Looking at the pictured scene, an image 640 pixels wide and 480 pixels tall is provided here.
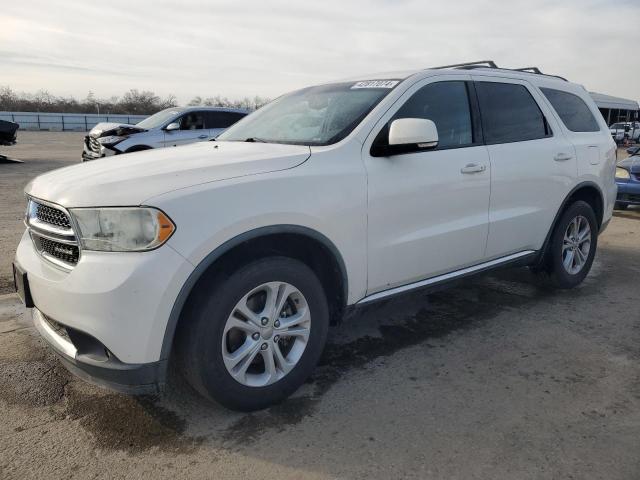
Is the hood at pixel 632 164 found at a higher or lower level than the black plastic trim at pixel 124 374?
higher

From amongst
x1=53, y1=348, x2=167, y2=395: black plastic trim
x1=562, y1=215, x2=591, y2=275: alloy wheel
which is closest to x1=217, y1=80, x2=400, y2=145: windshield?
x1=53, y1=348, x2=167, y2=395: black plastic trim

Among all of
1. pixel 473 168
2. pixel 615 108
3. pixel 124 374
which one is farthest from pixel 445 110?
pixel 615 108

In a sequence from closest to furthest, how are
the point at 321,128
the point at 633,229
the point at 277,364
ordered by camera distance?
1. the point at 277,364
2. the point at 321,128
3. the point at 633,229

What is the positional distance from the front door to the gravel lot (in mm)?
584

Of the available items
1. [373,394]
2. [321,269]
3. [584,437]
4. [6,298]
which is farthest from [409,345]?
[6,298]

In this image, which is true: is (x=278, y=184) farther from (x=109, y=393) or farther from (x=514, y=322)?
(x=514, y=322)

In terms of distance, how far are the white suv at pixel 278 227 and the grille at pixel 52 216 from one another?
0.01 metres

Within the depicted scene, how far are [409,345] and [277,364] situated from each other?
3.97 ft

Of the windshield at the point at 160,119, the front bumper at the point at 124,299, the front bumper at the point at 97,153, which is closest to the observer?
the front bumper at the point at 124,299

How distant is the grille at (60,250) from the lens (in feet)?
8.21

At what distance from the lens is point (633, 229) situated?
801 cm

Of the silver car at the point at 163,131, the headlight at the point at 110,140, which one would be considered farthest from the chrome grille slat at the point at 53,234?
the headlight at the point at 110,140

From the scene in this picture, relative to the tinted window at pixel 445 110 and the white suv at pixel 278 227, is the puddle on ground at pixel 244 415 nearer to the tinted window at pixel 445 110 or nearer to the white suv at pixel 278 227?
the white suv at pixel 278 227

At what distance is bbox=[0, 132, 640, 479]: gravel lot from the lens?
2.42 metres
